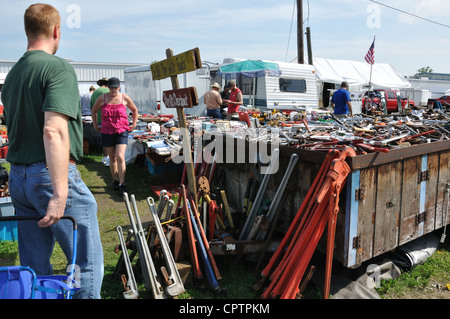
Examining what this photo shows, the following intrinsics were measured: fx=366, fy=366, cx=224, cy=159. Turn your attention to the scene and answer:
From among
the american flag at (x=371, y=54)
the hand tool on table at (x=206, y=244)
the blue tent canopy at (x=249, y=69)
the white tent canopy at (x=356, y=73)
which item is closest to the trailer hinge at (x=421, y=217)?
the hand tool on table at (x=206, y=244)

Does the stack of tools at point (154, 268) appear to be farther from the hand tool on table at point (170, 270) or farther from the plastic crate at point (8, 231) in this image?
the plastic crate at point (8, 231)

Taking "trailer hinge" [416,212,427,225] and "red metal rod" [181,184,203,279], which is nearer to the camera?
"red metal rod" [181,184,203,279]

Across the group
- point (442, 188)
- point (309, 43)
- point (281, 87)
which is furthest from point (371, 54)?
point (442, 188)

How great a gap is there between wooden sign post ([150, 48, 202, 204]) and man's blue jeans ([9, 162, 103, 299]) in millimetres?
1681

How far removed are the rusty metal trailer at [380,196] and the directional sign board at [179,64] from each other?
4.19 ft

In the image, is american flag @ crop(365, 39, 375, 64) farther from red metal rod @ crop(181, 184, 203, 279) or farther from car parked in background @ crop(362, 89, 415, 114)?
red metal rod @ crop(181, 184, 203, 279)

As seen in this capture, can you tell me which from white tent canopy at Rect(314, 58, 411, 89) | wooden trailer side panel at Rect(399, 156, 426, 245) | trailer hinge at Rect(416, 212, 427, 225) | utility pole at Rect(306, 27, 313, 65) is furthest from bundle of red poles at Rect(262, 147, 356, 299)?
utility pole at Rect(306, 27, 313, 65)

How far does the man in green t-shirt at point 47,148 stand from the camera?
207cm

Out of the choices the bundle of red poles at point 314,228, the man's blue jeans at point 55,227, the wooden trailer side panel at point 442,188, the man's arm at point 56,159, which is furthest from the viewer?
the wooden trailer side panel at point 442,188

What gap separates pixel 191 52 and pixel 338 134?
7.71 ft

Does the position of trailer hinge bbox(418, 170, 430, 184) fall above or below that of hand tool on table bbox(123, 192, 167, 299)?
above

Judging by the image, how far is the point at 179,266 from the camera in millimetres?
3461

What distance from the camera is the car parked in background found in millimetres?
18422

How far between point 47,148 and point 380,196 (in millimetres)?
2876
